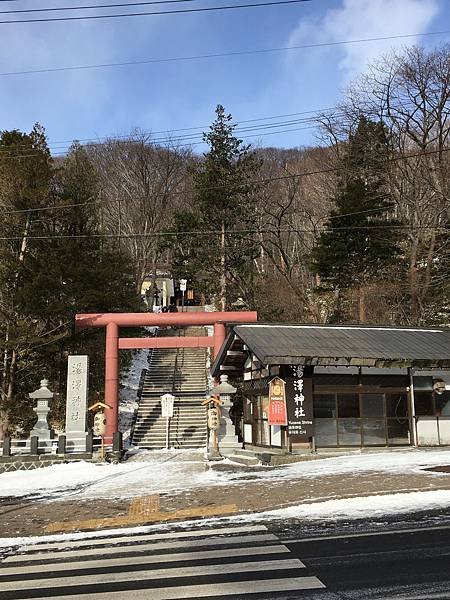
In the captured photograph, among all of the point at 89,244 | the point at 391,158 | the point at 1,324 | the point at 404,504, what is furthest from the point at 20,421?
the point at 391,158

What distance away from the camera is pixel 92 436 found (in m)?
20.3

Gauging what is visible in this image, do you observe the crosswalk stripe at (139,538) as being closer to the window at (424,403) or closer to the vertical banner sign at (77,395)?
the window at (424,403)

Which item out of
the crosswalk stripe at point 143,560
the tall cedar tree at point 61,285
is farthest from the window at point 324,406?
the tall cedar tree at point 61,285

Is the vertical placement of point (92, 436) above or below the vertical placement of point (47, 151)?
below

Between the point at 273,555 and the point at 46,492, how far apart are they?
9.18 m

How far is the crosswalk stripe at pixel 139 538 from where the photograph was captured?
8.17 m

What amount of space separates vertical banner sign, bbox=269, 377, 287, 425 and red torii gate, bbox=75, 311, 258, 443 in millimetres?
5220

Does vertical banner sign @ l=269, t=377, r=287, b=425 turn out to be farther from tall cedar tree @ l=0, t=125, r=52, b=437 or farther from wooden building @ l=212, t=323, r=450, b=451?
tall cedar tree @ l=0, t=125, r=52, b=437

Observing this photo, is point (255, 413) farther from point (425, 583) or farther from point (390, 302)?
point (425, 583)

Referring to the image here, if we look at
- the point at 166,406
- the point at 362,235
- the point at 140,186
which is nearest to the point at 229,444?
the point at 166,406

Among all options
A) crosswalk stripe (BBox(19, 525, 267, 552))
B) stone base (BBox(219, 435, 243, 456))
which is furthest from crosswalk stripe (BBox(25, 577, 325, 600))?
stone base (BBox(219, 435, 243, 456))

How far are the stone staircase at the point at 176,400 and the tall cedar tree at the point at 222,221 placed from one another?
15.0ft

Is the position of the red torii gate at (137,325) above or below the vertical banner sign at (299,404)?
above

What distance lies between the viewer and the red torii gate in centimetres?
2260
